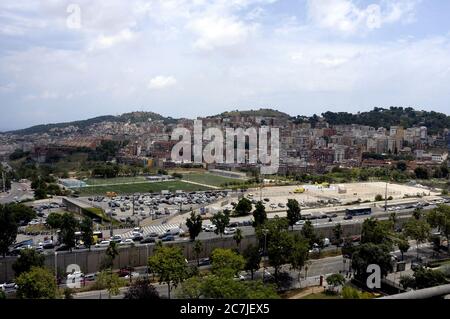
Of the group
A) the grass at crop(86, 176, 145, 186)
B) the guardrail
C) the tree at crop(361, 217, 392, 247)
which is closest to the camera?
the guardrail

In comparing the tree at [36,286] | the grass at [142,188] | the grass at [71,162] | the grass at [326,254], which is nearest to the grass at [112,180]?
the grass at [142,188]

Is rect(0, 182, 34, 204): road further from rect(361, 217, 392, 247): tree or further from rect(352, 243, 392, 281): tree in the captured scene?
rect(352, 243, 392, 281): tree

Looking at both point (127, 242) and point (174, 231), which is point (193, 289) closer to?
point (127, 242)

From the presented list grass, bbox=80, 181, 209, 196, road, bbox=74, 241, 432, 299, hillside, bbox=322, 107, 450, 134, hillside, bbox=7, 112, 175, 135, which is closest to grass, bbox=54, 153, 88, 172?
grass, bbox=80, 181, 209, 196

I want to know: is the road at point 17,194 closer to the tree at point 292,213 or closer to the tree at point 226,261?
the tree at point 292,213

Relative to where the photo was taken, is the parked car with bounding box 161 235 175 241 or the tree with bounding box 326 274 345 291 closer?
the tree with bounding box 326 274 345 291

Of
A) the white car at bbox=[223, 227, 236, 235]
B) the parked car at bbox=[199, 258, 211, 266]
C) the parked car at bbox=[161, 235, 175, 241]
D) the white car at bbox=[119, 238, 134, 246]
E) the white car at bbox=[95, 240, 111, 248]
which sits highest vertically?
the white car at bbox=[119, 238, 134, 246]

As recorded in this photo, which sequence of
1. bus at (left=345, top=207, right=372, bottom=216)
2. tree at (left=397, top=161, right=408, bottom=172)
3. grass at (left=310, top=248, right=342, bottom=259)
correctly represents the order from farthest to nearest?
tree at (left=397, top=161, right=408, bottom=172) < bus at (left=345, top=207, right=372, bottom=216) < grass at (left=310, top=248, right=342, bottom=259)
